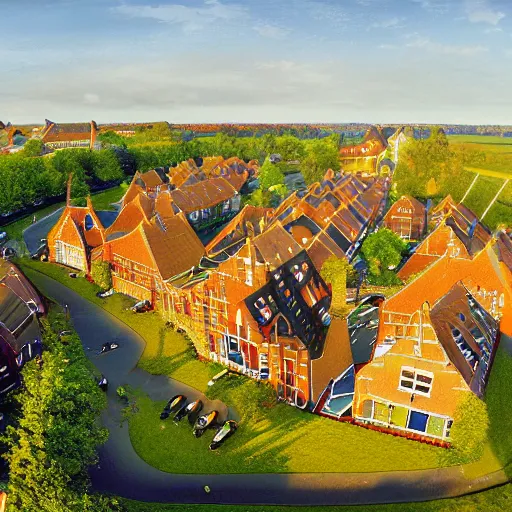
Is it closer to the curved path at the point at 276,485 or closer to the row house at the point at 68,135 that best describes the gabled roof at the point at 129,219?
the curved path at the point at 276,485

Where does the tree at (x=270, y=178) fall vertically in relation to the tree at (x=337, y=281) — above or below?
above

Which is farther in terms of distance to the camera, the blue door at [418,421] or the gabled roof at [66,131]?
the gabled roof at [66,131]

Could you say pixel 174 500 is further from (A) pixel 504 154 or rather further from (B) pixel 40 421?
(A) pixel 504 154

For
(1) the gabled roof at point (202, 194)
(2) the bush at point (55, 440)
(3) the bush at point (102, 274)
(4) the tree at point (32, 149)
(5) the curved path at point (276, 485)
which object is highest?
(4) the tree at point (32, 149)

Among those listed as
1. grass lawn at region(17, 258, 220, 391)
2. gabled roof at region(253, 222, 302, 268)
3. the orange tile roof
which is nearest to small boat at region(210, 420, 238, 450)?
grass lawn at region(17, 258, 220, 391)

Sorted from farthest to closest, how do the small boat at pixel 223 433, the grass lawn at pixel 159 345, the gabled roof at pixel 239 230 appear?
the gabled roof at pixel 239 230 → the grass lawn at pixel 159 345 → the small boat at pixel 223 433

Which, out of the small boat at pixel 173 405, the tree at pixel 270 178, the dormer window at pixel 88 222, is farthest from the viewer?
the tree at pixel 270 178

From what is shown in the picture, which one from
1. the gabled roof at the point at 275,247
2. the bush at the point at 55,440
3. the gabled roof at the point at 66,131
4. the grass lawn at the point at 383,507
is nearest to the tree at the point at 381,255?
the gabled roof at the point at 275,247
